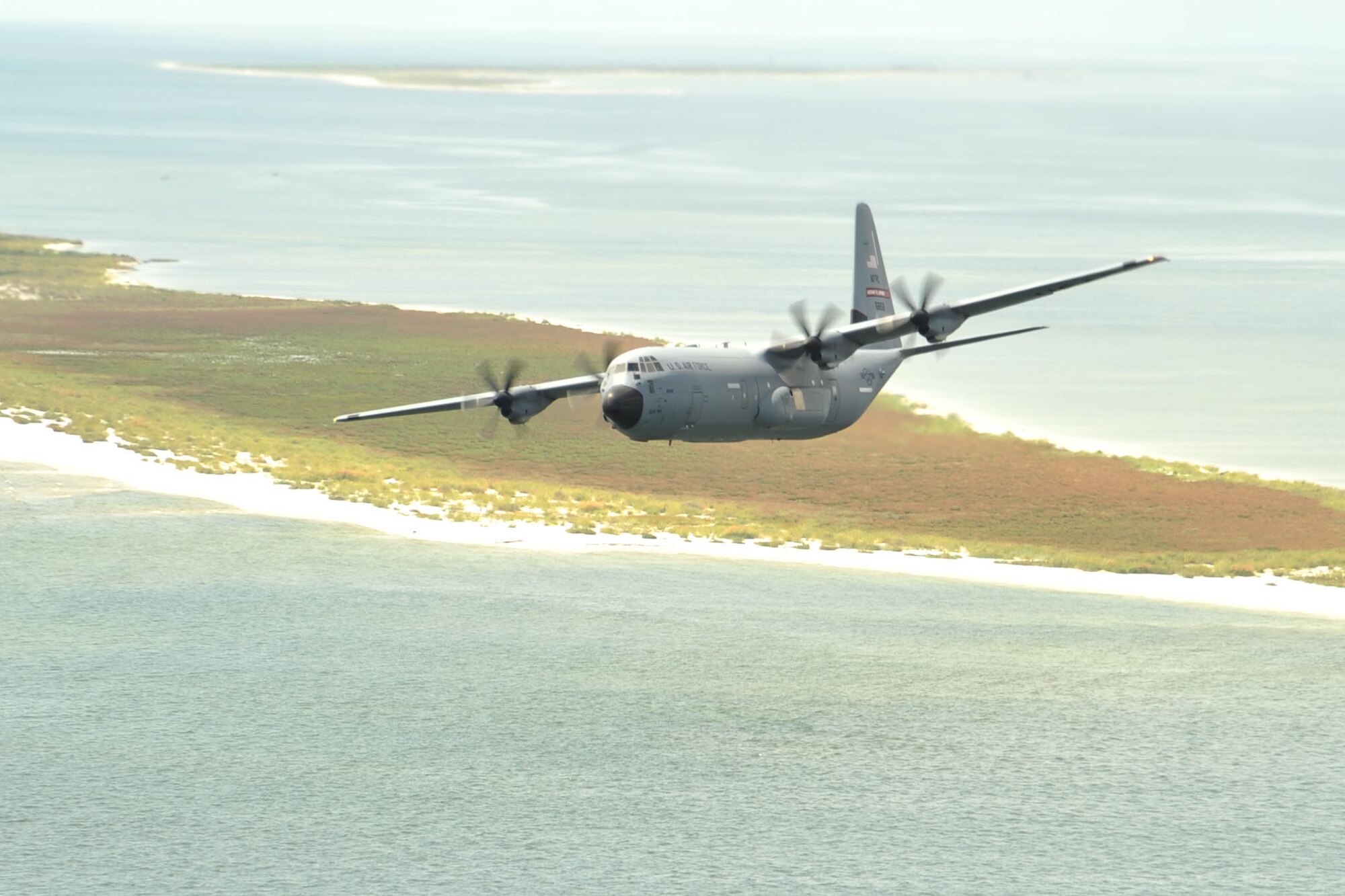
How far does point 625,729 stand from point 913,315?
4207 cm

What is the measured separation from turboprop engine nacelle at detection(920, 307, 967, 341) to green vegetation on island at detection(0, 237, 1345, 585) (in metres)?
36.6

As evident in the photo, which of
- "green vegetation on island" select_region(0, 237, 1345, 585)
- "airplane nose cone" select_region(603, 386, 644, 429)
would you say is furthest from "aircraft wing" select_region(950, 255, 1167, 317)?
"green vegetation on island" select_region(0, 237, 1345, 585)

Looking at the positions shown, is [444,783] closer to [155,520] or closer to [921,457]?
[155,520]

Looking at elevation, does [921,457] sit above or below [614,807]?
above

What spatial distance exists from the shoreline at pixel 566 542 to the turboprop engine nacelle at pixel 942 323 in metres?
37.4

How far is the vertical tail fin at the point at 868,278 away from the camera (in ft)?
350

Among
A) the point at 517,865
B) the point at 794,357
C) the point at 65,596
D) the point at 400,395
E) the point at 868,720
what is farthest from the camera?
the point at 400,395

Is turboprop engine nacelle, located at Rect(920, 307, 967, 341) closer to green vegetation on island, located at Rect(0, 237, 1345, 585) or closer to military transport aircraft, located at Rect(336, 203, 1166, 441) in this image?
military transport aircraft, located at Rect(336, 203, 1166, 441)

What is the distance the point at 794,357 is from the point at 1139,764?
39794mm

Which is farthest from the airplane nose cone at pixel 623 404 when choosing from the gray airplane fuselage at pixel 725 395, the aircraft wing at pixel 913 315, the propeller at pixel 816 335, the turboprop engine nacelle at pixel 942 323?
the turboprop engine nacelle at pixel 942 323

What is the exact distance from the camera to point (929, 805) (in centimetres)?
11019

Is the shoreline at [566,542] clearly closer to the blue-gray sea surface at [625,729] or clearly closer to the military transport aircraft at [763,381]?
the blue-gray sea surface at [625,729]

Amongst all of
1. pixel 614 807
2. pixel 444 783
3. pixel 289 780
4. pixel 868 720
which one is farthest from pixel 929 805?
pixel 289 780

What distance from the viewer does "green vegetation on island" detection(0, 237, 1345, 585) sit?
126188 millimetres
